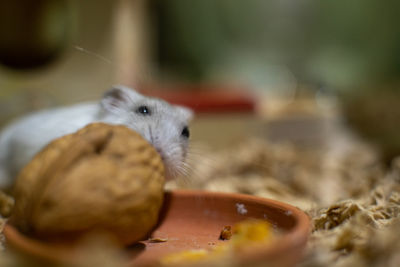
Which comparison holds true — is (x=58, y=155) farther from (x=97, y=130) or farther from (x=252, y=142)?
(x=252, y=142)

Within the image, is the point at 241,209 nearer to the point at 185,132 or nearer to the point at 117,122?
the point at 185,132

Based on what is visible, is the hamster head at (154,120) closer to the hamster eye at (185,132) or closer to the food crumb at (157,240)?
the hamster eye at (185,132)

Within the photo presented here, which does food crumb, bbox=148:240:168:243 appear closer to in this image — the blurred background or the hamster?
the hamster

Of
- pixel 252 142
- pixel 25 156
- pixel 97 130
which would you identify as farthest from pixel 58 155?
pixel 252 142

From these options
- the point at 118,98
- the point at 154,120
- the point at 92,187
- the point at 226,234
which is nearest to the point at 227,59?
the point at 118,98

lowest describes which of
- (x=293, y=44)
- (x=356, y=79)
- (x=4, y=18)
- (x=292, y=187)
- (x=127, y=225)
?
(x=127, y=225)

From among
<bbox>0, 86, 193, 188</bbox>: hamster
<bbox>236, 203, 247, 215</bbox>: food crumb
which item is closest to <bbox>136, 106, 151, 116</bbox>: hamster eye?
<bbox>0, 86, 193, 188</bbox>: hamster

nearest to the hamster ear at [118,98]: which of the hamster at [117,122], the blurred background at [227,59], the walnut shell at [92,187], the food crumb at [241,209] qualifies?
the hamster at [117,122]
